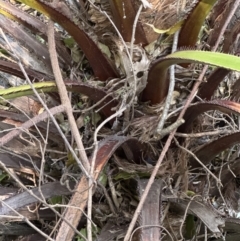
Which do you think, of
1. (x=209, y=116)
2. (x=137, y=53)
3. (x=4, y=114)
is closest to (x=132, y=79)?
(x=137, y=53)

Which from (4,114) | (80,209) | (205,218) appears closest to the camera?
(80,209)

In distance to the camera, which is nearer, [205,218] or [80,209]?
[80,209]

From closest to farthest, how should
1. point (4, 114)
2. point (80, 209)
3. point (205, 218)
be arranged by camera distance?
point (80, 209) < point (205, 218) < point (4, 114)

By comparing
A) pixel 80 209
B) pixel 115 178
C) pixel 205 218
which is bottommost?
pixel 205 218

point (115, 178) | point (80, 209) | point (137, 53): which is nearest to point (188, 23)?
point (137, 53)

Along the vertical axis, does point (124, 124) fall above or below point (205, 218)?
above

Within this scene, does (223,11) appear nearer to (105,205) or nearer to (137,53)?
(137,53)

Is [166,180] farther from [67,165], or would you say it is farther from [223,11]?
[223,11]
